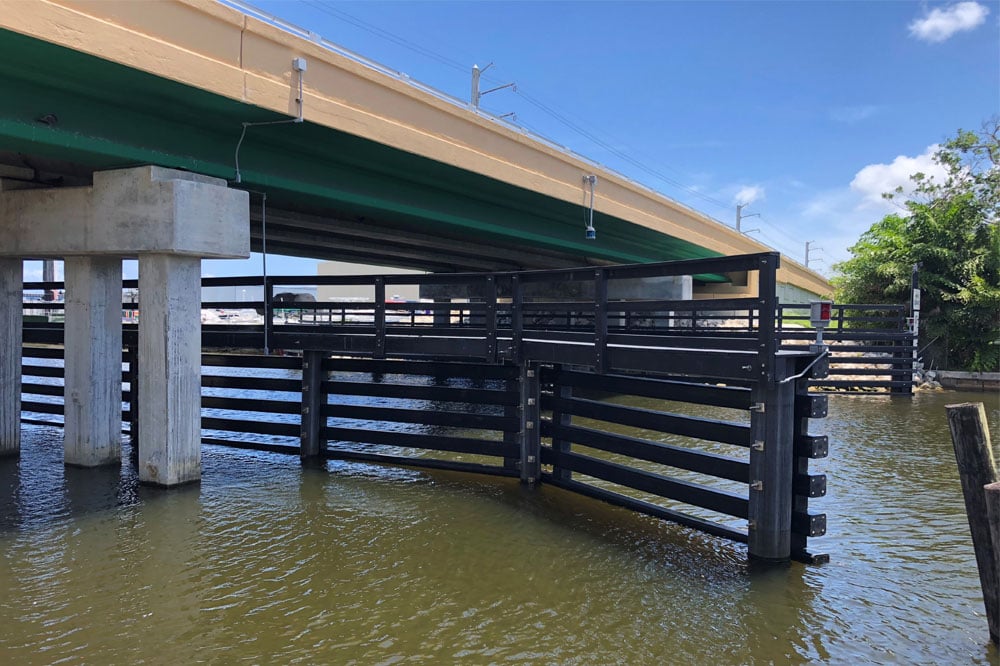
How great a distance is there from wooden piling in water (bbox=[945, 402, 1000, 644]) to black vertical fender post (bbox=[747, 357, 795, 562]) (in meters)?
1.52

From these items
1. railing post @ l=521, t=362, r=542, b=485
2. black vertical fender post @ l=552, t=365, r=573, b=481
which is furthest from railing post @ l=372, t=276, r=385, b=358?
black vertical fender post @ l=552, t=365, r=573, b=481

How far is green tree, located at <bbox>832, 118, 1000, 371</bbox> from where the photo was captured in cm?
2272

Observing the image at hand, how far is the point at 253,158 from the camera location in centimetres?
987

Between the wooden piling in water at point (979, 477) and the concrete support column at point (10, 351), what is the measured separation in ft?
36.1

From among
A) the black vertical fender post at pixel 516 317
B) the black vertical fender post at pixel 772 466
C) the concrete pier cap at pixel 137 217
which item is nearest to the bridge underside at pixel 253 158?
the concrete pier cap at pixel 137 217

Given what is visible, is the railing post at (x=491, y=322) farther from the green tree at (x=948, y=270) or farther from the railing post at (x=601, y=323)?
the green tree at (x=948, y=270)

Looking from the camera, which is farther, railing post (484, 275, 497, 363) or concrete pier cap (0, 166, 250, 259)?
railing post (484, 275, 497, 363)

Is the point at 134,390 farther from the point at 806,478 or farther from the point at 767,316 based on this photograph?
the point at 806,478

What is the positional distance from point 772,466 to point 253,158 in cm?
773

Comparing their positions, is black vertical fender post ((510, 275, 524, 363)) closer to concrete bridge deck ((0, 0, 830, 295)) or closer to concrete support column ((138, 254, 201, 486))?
concrete bridge deck ((0, 0, 830, 295))

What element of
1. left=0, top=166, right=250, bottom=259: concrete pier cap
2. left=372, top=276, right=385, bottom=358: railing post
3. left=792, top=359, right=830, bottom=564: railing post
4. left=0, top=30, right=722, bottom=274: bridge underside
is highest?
left=0, top=30, right=722, bottom=274: bridge underside

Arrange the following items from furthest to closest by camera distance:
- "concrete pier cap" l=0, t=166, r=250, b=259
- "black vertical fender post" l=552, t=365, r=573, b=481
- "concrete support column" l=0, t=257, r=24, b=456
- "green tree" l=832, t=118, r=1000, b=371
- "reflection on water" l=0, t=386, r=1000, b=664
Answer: "green tree" l=832, t=118, r=1000, b=371, "concrete support column" l=0, t=257, r=24, b=456, "black vertical fender post" l=552, t=365, r=573, b=481, "concrete pier cap" l=0, t=166, r=250, b=259, "reflection on water" l=0, t=386, r=1000, b=664

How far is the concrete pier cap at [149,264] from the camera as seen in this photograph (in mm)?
8195

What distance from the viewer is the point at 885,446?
37.0 ft
